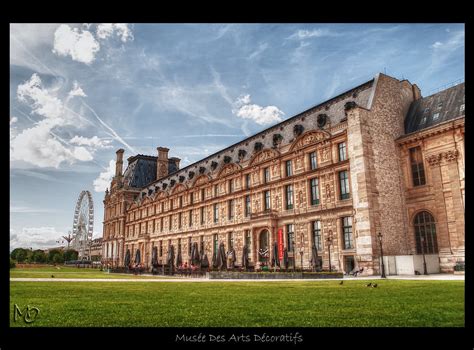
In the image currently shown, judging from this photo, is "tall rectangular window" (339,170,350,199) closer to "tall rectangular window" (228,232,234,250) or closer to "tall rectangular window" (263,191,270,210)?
"tall rectangular window" (263,191,270,210)

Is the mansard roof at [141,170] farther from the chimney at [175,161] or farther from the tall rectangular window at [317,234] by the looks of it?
the tall rectangular window at [317,234]

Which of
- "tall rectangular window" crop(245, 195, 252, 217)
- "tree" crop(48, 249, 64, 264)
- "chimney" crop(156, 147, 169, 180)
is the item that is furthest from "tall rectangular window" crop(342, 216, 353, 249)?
"tree" crop(48, 249, 64, 264)

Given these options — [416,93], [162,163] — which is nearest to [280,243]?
[416,93]

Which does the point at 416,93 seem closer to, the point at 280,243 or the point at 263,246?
the point at 280,243

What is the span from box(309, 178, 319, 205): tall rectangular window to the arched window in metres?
8.86

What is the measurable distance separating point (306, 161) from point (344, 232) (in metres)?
8.28

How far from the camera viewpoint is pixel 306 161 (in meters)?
37.7

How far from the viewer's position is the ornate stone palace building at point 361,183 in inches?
1188

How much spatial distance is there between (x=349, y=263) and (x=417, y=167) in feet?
34.6

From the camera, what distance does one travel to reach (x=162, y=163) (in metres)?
85.5

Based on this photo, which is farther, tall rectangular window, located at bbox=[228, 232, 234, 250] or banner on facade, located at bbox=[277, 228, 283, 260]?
tall rectangular window, located at bbox=[228, 232, 234, 250]

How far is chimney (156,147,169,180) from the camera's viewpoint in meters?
84.9
